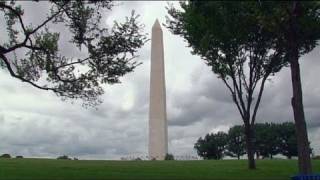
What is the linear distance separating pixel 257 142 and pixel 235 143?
7.96 meters

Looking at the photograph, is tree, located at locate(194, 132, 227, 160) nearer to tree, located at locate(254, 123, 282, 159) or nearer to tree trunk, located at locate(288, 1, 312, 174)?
tree, located at locate(254, 123, 282, 159)

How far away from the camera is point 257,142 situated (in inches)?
4183

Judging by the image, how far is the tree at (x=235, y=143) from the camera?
111875mm

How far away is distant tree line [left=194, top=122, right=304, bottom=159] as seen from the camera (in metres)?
106

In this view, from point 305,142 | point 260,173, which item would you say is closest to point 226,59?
point 260,173

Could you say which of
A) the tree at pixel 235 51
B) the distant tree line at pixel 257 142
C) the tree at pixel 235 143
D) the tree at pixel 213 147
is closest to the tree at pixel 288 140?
the distant tree line at pixel 257 142

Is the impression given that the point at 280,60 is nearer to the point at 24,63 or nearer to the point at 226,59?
the point at 226,59

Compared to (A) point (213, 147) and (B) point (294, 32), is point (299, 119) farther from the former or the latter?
(A) point (213, 147)

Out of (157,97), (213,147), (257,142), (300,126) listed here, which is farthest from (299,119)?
(213,147)

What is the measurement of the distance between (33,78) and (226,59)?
15.2 metres

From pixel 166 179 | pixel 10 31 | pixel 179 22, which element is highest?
pixel 179 22

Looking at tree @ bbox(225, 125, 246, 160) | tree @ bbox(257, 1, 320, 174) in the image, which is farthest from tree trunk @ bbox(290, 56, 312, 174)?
tree @ bbox(225, 125, 246, 160)

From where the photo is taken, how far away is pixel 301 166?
26.1m

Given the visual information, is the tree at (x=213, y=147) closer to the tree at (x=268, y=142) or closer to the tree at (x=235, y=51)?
the tree at (x=268, y=142)
